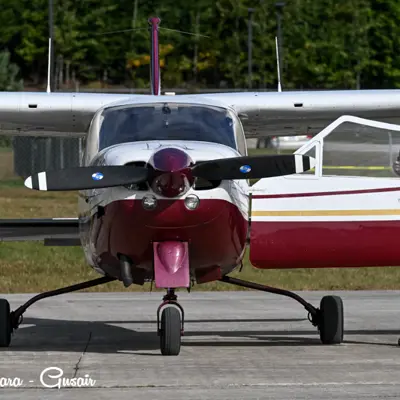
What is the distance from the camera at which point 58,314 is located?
14500 mm

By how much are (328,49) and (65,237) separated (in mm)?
53018

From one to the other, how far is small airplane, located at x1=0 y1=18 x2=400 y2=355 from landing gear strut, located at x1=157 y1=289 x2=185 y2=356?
1 centimetres

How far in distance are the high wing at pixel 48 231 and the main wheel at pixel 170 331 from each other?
94.0 inches

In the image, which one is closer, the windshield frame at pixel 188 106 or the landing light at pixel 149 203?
the landing light at pixel 149 203

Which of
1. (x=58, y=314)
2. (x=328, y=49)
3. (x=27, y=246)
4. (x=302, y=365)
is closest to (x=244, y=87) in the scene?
(x=328, y=49)

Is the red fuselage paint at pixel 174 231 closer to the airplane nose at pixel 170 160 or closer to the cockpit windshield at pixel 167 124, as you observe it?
the airplane nose at pixel 170 160

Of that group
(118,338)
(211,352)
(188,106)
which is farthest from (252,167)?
(118,338)

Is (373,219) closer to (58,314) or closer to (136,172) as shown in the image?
(136,172)

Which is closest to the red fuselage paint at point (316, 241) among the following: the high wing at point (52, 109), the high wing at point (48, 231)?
the high wing at point (52, 109)

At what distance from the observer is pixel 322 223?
10414 millimetres

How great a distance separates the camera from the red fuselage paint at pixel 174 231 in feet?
30.9

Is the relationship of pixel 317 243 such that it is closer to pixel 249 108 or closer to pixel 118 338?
pixel 249 108

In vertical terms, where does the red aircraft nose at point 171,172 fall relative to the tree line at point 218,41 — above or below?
below

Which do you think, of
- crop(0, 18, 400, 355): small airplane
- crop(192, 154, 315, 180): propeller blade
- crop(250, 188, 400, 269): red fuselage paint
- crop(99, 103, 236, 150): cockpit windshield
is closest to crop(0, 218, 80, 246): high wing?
crop(0, 18, 400, 355): small airplane
